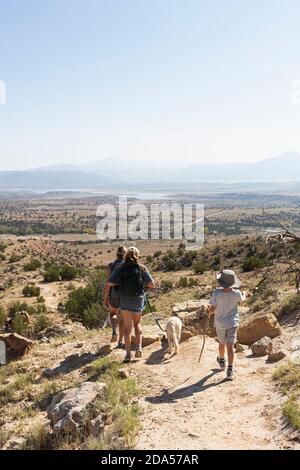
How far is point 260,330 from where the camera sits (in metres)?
8.75

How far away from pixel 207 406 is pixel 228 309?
1.45 meters

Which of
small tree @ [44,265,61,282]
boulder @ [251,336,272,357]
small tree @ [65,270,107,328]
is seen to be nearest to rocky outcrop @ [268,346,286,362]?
boulder @ [251,336,272,357]

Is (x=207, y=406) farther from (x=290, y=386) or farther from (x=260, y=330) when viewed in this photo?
(x=260, y=330)

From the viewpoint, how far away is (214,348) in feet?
26.9

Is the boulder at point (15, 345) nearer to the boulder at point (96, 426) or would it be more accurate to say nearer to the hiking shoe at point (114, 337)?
the hiking shoe at point (114, 337)

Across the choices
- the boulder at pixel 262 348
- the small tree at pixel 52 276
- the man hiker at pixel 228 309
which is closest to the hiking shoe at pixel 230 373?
the man hiker at pixel 228 309

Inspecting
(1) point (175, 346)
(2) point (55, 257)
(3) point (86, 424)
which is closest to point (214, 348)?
(1) point (175, 346)

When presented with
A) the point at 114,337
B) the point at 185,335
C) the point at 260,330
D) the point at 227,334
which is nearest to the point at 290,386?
the point at 227,334

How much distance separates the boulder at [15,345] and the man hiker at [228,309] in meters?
5.27

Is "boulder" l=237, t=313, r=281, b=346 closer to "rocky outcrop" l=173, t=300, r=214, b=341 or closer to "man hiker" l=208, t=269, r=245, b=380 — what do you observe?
"rocky outcrop" l=173, t=300, r=214, b=341

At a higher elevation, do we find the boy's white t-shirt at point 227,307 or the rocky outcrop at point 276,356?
the boy's white t-shirt at point 227,307

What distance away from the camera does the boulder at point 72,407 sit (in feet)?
19.0

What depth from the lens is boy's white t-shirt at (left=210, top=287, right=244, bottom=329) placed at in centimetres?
672
